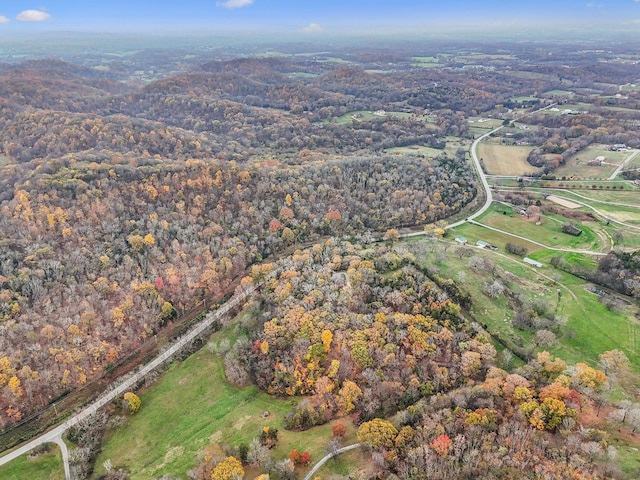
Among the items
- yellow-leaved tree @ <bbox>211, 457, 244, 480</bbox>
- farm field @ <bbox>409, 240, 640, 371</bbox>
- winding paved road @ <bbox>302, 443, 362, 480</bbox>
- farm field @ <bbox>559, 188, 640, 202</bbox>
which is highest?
farm field @ <bbox>559, 188, 640, 202</bbox>

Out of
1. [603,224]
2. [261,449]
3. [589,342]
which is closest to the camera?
[261,449]

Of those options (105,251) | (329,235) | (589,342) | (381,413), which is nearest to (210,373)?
(381,413)

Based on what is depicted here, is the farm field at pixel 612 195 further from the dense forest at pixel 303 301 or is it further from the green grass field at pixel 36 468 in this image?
the green grass field at pixel 36 468

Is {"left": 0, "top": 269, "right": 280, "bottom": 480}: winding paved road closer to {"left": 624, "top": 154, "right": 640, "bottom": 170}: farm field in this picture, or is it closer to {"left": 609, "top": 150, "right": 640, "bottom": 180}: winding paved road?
{"left": 609, "top": 150, "right": 640, "bottom": 180}: winding paved road

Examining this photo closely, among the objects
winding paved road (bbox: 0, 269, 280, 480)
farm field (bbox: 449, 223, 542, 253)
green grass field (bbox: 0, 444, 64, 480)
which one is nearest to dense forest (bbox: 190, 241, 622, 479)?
winding paved road (bbox: 0, 269, 280, 480)

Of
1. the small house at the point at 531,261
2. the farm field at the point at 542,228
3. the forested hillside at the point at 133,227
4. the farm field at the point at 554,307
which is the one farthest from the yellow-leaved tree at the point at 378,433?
the farm field at the point at 542,228

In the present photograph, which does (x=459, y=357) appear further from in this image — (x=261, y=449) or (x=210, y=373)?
(x=210, y=373)

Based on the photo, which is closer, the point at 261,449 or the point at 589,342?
the point at 261,449
